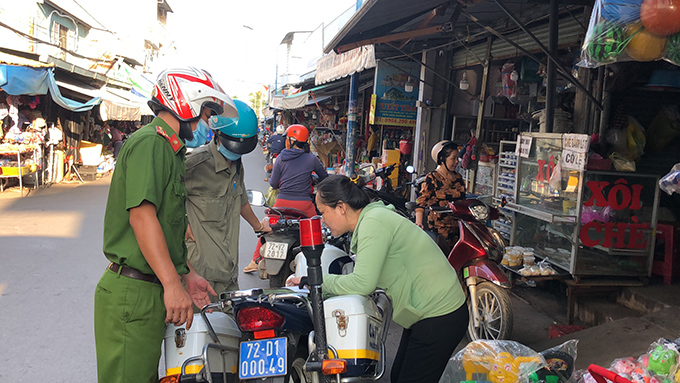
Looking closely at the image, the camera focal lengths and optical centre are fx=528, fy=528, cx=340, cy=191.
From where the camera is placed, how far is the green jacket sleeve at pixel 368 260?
2.56 meters

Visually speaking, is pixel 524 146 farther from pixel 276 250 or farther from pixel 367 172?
pixel 276 250

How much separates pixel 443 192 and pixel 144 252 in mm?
3774

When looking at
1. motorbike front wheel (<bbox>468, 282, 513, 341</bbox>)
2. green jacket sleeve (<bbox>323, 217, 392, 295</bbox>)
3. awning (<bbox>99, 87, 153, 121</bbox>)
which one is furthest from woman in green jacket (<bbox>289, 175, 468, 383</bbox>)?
awning (<bbox>99, 87, 153, 121</bbox>)

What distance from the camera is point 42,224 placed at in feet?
30.1

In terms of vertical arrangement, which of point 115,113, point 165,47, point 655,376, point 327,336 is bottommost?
point 655,376

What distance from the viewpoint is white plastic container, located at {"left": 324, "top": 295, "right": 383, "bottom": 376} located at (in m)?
2.52

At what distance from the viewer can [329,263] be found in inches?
149

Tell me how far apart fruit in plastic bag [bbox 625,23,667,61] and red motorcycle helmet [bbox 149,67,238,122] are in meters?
2.06

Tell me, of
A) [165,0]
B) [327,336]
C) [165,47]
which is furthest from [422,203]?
[165,47]

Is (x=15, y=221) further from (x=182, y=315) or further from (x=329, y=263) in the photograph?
(x=182, y=315)

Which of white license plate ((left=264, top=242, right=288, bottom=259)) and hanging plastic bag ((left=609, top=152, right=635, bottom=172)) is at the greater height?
hanging plastic bag ((left=609, top=152, right=635, bottom=172))

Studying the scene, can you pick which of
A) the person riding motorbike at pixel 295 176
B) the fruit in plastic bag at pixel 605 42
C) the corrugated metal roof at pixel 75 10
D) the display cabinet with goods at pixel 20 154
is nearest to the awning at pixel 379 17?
the person riding motorbike at pixel 295 176

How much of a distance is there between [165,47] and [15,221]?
40296 mm

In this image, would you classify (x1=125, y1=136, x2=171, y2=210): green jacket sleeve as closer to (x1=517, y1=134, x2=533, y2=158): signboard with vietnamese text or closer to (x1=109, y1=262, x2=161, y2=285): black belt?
(x1=109, y1=262, x2=161, y2=285): black belt
